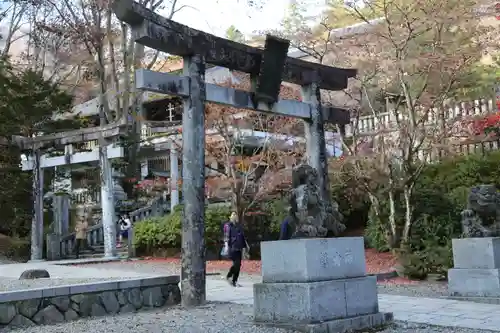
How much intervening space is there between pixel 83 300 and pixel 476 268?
7.11 meters

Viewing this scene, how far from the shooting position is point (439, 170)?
18.8 metres

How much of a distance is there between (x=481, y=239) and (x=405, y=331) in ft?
13.1

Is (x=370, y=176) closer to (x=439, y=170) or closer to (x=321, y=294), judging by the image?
(x=439, y=170)

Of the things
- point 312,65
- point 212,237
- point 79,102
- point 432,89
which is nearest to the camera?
point 312,65

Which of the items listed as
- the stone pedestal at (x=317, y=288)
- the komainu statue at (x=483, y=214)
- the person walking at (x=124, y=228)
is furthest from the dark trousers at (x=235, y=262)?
the person walking at (x=124, y=228)

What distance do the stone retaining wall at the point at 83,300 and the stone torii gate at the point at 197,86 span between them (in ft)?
2.03

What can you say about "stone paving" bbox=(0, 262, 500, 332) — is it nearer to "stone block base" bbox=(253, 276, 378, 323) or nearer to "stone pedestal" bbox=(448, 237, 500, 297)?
"stone pedestal" bbox=(448, 237, 500, 297)

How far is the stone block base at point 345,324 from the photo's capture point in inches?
268

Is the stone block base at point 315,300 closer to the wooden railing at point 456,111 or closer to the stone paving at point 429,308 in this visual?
the stone paving at point 429,308

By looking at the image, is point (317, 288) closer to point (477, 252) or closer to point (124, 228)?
point (477, 252)

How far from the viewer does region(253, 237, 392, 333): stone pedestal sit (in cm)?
696

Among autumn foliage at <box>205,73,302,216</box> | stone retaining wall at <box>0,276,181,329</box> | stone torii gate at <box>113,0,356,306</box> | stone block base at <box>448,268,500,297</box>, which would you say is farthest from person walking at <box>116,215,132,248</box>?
stone block base at <box>448,268,500,297</box>

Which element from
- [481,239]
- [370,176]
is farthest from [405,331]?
[370,176]

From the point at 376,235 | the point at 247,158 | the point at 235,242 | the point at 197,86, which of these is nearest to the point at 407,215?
the point at 376,235
